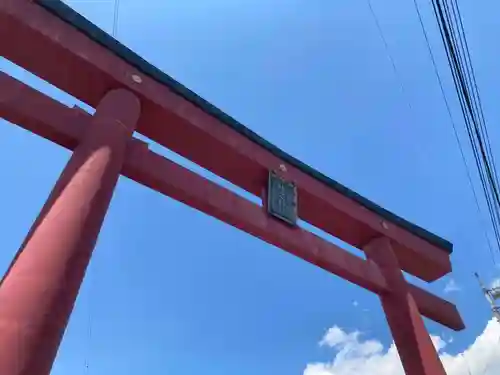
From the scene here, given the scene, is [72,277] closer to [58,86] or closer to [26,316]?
[26,316]

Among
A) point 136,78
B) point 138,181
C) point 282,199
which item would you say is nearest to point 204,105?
point 136,78

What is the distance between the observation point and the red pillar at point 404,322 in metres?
3.71

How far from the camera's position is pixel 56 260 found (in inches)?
77.5

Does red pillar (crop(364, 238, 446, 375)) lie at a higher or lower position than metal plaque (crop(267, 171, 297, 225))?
lower

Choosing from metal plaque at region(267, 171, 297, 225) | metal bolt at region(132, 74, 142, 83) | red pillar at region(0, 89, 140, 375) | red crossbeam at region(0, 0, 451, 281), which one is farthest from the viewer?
metal plaque at region(267, 171, 297, 225)

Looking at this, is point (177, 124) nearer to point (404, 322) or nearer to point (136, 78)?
point (136, 78)

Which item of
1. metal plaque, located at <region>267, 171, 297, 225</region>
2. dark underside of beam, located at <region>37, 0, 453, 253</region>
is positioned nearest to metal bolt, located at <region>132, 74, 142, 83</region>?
dark underside of beam, located at <region>37, 0, 453, 253</region>

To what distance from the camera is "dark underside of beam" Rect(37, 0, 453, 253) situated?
323 centimetres

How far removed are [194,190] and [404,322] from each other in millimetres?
2299

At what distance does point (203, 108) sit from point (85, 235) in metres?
1.92

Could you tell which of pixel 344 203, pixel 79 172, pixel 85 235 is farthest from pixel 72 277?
pixel 344 203

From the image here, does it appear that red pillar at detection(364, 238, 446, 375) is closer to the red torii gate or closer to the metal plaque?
the red torii gate

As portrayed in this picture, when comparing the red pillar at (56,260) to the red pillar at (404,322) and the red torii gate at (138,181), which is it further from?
the red pillar at (404,322)

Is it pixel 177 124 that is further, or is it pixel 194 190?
pixel 177 124
